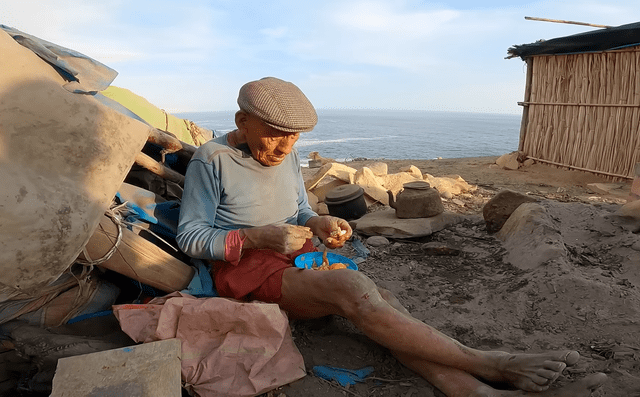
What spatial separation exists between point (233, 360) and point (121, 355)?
1.57ft

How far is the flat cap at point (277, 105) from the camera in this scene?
7.11ft

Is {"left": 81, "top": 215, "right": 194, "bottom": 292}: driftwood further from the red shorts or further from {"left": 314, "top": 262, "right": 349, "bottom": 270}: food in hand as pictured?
{"left": 314, "top": 262, "right": 349, "bottom": 270}: food in hand

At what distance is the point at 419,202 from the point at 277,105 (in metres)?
3.04

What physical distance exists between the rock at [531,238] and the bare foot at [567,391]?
Result: 65.1 inches

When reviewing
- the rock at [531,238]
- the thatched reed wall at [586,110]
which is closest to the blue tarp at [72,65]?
the rock at [531,238]

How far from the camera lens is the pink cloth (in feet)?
6.47

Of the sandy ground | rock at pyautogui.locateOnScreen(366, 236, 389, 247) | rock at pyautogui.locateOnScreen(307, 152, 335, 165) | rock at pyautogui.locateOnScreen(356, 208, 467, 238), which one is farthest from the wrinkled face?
rock at pyautogui.locateOnScreen(307, 152, 335, 165)

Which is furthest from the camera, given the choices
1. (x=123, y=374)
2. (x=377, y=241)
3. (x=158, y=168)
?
(x=377, y=241)

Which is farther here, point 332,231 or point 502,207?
point 502,207

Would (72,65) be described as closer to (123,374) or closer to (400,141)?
(123,374)

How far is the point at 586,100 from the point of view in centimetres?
827

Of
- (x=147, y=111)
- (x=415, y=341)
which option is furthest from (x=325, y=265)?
(x=147, y=111)

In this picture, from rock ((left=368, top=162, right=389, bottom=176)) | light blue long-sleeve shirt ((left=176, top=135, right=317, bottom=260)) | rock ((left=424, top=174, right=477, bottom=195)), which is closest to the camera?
light blue long-sleeve shirt ((left=176, top=135, right=317, bottom=260))

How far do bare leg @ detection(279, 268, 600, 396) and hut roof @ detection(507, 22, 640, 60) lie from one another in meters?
7.42
